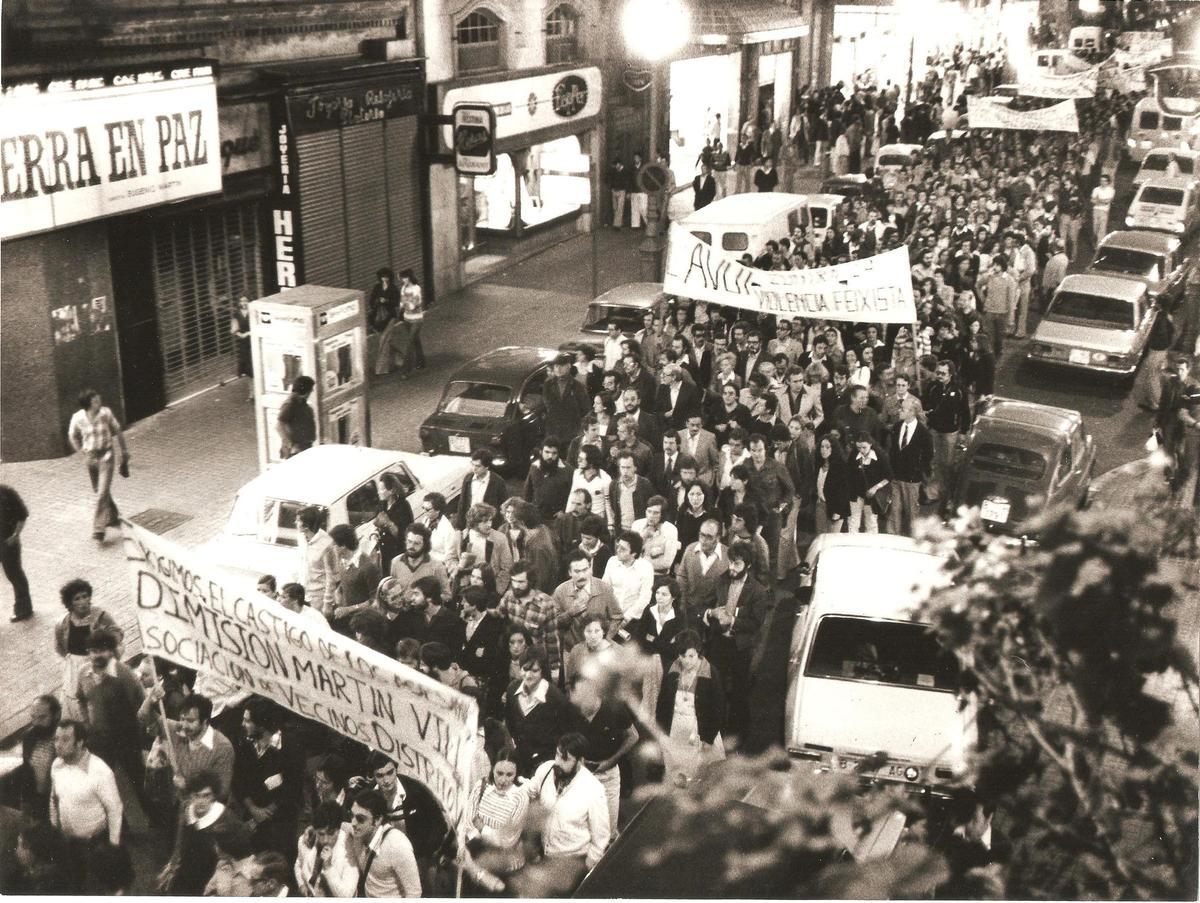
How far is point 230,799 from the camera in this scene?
738 cm

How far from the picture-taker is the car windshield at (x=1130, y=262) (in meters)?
20.6

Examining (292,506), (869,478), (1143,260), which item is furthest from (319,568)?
(1143,260)

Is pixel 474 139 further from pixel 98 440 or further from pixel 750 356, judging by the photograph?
pixel 98 440

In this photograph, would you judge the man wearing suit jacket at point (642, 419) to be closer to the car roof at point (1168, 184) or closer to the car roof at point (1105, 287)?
the car roof at point (1105, 287)

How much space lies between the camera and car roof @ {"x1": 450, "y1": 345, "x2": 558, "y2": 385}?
1472cm

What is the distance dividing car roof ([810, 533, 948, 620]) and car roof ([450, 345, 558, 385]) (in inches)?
232

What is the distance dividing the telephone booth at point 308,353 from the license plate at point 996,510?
6844 mm

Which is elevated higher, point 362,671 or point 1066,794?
point 1066,794

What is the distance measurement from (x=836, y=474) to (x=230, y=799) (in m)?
6.19

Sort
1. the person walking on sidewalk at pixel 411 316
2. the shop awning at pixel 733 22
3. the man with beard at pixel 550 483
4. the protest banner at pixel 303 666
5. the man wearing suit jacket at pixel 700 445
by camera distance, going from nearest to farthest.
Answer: the protest banner at pixel 303 666 → the man with beard at pixel 550 483 → the man wearing suit jacket at pixel 700 445 → the person walking on sidewalk at pixel 411 316 → the shop awning at pixel 733 22

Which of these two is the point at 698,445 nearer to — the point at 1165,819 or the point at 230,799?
the point at 230,799

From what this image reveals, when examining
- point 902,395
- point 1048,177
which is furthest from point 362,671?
point 1048,177

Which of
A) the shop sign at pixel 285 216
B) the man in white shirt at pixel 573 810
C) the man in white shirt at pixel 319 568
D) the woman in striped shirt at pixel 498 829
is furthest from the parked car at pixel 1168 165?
the woman in striped shirt at pixel 498 829

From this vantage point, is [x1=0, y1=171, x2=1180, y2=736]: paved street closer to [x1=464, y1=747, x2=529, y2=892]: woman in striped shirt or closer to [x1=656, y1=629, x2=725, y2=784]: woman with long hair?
[x1=464, y1=747, x2=529, y2=892]: woman in striped shirt
